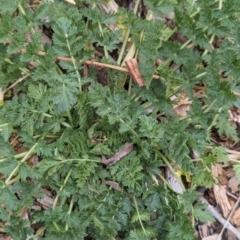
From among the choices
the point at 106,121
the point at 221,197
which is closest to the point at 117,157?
the point at 106,121

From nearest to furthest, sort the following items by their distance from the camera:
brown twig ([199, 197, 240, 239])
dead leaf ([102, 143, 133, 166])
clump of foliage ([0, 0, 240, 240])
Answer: clump of foliage ([0, 0, 240, 240]) < dead leaf ([102, 143, 133, 166]) < brown twig ([199, 197, 240, 239])

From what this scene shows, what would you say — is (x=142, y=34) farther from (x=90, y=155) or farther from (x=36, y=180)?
(x=36, y=180)

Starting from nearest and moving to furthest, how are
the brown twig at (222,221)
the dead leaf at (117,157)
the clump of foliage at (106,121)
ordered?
1. the clump of foliage at (106,121)
2. the dead leaf at (117,157)
3. the brown twig at (222,221)

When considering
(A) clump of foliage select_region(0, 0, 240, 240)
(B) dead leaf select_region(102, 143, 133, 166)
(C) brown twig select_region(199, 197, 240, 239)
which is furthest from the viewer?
(C) brown twig select_region(199, 197, 240, 239)

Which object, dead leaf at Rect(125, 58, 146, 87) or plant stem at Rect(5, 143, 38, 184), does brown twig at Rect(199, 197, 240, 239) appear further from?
plant stem at Rect(5, 143, 38, 184)

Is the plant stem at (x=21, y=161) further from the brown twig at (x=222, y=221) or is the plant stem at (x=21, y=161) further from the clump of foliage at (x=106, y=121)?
the brown twig at (x=222, y=221)

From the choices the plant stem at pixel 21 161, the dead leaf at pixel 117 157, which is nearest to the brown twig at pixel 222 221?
the dead leaf at pixel 117 157

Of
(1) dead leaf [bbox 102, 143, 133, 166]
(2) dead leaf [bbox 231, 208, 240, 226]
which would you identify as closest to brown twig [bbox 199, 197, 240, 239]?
(2) dead leaf [bbox 231, 208, 240, 226]
